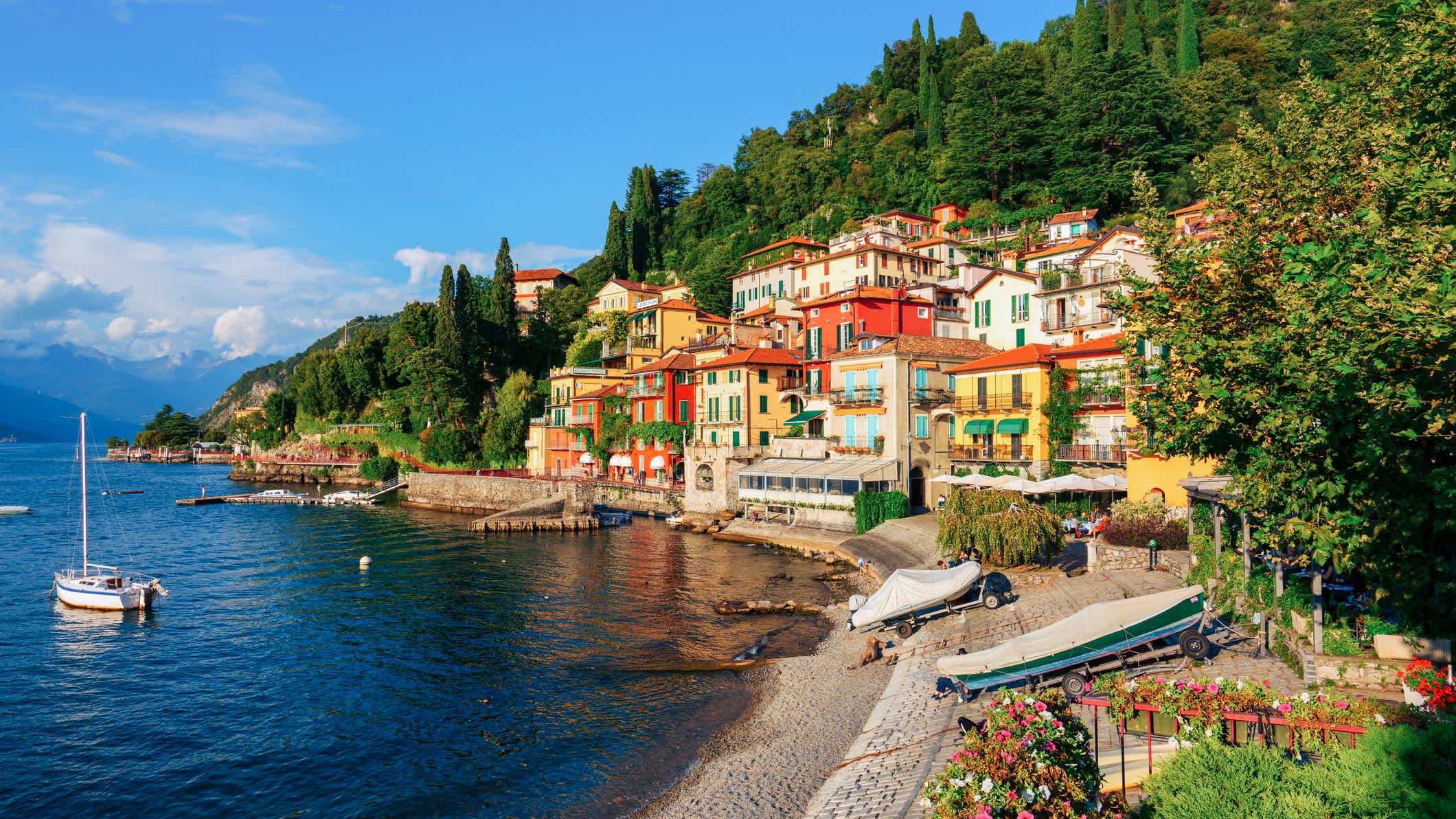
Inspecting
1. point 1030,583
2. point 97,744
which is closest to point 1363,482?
point 1030,583

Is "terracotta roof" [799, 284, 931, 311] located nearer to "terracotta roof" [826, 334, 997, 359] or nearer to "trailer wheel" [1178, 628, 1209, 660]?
"terracotta roof" [826, 334, 997, 359]

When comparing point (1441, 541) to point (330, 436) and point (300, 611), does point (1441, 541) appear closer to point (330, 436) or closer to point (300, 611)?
point (300, 611)

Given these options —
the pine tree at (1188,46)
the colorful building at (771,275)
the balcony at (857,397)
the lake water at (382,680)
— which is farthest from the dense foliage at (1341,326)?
the pine tree at (1188,46)

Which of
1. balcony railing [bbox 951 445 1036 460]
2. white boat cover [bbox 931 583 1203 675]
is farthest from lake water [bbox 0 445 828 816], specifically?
balcony railing [bbox 951 445 1036 460]

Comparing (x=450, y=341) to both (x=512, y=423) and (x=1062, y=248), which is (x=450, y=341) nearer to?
(x=512, y=423)

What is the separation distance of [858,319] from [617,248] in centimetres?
6572

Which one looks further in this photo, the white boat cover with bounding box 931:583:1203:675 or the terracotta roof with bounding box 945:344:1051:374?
the terracotta roof with bounding box 945:344:1051:374

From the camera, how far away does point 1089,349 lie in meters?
35.8

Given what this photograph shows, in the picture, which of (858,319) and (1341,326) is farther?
(858,319)

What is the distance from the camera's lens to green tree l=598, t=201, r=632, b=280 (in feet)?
354

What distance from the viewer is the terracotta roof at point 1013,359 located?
37.2m

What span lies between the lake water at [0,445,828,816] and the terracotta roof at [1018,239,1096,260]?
93.2 ft

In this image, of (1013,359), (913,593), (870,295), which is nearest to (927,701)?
(913,593)

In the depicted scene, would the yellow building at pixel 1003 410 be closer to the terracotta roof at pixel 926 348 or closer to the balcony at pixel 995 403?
the balcony at pixel 995 403
